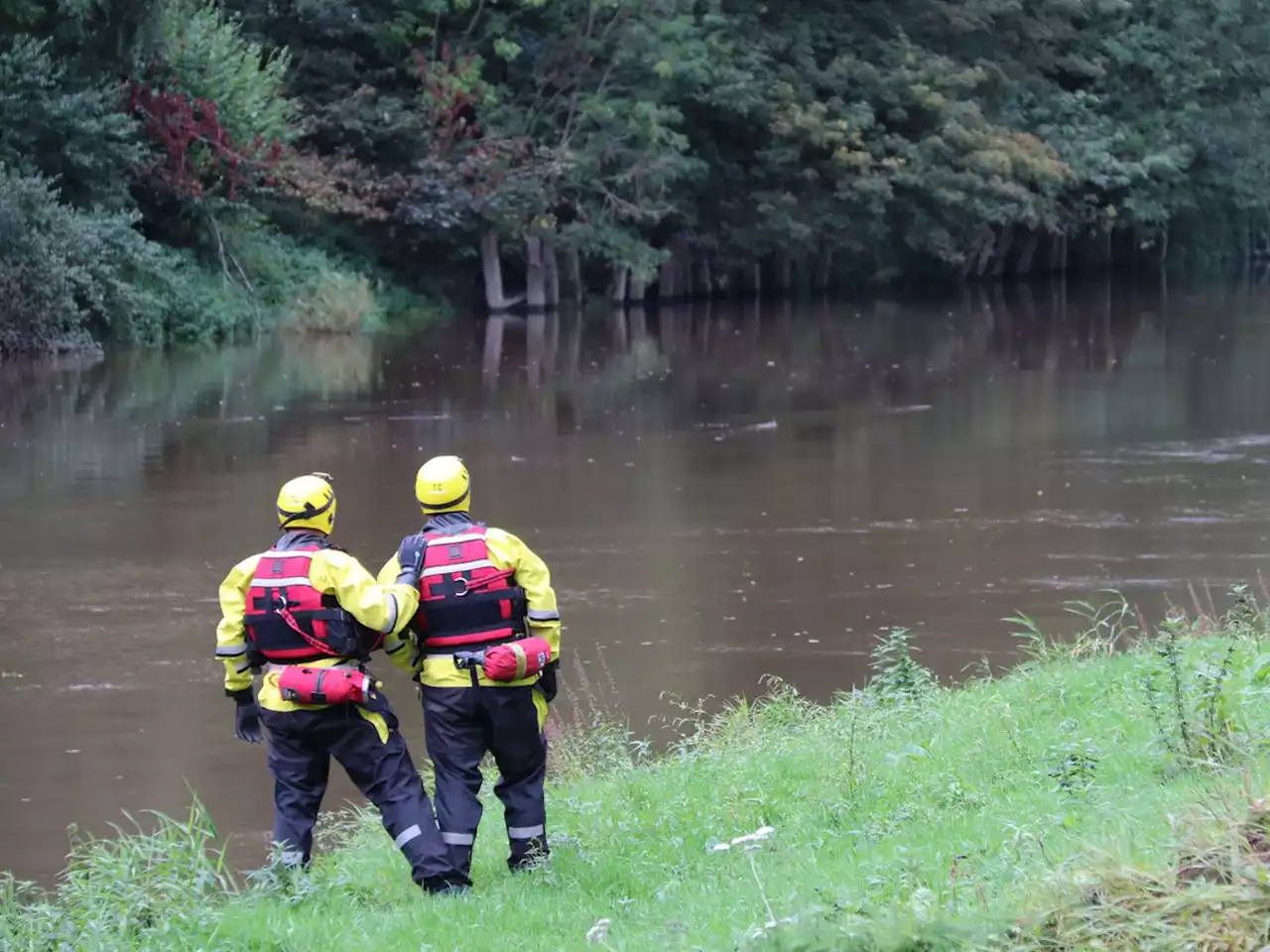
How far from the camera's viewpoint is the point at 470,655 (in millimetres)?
6746

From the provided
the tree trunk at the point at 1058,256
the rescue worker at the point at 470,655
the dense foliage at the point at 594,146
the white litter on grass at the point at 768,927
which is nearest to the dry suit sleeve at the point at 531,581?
the rescue worker at the point at 470,655

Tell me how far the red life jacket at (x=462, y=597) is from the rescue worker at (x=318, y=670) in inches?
3.1

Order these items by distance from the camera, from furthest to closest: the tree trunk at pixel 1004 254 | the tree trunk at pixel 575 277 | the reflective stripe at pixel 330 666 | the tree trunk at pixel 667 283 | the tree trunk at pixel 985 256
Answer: the tree trunk at pixel 1004 254 → the tree trunk at pixel 985 256 → the tree trunk at pixel 667 283 → the tree trunk at pixel 575 277 → the reflective stripe at pixel 330 666

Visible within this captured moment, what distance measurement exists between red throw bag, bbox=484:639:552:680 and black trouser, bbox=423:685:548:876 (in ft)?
0.38

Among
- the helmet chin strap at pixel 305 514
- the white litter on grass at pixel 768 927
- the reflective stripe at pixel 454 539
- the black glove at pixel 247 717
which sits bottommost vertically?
the white litter on grass at pixel 768 927

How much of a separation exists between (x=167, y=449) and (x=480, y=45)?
23.8 meters

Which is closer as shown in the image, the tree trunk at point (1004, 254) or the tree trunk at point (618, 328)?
the tree trunk at point (618, 328)

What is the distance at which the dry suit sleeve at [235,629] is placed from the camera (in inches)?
265

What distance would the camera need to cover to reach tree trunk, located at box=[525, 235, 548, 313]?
44969 millimetres

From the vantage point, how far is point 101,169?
33.0m

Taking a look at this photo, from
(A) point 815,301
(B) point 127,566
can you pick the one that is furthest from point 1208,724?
(A) point 815,301

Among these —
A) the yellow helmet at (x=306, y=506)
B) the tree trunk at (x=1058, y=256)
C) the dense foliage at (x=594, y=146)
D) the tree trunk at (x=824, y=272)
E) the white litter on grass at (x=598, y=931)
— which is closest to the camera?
the white litter on grass at (x=598, y=931)

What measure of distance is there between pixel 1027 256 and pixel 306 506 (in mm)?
55472

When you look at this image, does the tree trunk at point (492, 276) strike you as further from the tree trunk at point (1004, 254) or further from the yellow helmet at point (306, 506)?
the yellow helmet at point (306, 506)
